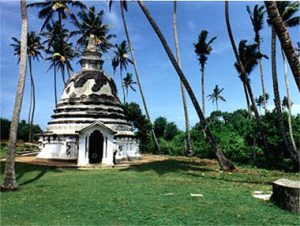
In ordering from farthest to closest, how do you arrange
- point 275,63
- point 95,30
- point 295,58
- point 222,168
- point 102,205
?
point 95,30
point 275,63
point 222,168
point 295,58
point 102,205

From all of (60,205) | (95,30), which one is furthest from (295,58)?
(95,30)

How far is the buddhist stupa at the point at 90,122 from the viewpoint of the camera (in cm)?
2648

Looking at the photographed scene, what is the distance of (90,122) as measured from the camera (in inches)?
1137

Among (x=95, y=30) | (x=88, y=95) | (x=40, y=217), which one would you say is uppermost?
(x=95, y=30)

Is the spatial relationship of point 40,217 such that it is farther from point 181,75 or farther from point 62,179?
point 181,75

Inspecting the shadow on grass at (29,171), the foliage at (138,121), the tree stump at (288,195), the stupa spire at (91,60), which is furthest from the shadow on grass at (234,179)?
the foliage at (138,121)

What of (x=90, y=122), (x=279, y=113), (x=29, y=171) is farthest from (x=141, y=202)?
(x=90, y=122)

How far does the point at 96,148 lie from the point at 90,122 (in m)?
2.57

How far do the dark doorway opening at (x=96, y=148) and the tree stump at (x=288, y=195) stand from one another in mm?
17327

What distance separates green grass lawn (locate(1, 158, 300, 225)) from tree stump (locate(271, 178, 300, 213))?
0.28 m

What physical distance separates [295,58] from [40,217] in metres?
9.15

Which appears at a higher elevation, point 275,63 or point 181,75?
point 275,63

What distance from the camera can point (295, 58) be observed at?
1255 centimetres

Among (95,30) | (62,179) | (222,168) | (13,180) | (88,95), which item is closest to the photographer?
(13,180)
